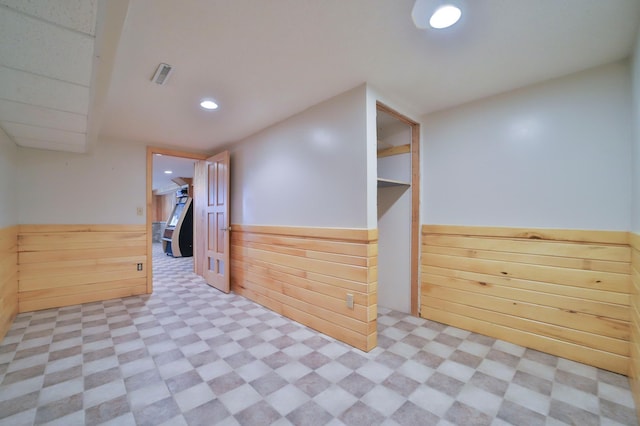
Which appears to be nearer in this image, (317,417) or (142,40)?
(317,417)

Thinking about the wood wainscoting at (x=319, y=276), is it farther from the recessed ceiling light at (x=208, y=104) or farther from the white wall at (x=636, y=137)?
the white wall at (x=636, y=137)

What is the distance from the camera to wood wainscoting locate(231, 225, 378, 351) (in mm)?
2102

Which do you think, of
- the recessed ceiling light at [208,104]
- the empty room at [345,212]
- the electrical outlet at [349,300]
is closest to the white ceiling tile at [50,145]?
the empty room at [345,212]


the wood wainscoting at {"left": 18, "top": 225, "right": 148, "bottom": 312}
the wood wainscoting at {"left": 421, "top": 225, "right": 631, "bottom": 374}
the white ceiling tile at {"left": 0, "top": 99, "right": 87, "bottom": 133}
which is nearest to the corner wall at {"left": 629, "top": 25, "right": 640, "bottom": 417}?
the wood wainscoting at {"left": 421, "top": 225, "right": 631, "bottom": 374}

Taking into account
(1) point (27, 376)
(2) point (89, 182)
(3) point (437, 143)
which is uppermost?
(3) point (437, 143)

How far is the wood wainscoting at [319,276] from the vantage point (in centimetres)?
210

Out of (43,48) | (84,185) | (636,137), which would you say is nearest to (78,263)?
(84,185)

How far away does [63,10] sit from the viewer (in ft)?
3.37

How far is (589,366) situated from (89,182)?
5195mm

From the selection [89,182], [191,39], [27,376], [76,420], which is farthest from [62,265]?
[191,39]

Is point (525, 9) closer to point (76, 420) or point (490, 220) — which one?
point (490, 220)

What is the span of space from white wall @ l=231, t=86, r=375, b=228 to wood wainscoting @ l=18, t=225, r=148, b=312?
5.31ft

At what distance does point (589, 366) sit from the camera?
1.85 metres

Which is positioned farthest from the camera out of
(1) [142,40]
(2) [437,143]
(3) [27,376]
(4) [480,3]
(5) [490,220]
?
(2) [437,143]
